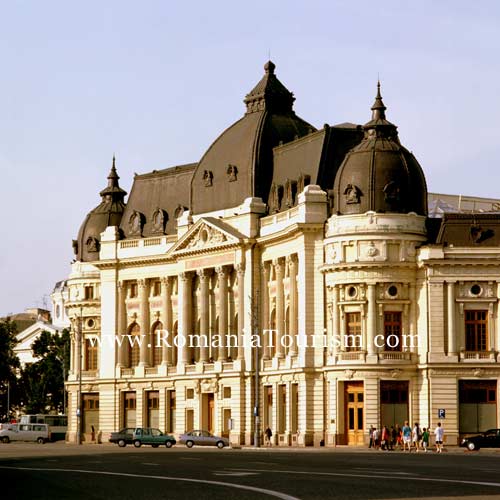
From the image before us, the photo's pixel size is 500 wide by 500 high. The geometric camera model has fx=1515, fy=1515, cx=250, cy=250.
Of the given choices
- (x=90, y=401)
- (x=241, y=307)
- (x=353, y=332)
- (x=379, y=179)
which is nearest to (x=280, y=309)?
(x=241, y=307)

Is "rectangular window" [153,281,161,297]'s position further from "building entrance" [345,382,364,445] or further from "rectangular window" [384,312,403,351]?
"rectangular window" [384,312,403,351]

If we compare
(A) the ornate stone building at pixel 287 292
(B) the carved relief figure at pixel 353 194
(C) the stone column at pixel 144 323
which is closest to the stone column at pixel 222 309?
(A) the ornate stone building at pixel 287 292

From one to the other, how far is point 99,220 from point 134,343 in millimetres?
15017

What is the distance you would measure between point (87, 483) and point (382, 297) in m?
63.0

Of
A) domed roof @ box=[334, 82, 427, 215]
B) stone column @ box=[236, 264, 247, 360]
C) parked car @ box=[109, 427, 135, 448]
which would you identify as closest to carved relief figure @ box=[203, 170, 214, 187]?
A: stone column @ box=[236, 264, 247, 360]

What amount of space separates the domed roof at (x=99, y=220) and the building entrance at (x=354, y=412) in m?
46.1

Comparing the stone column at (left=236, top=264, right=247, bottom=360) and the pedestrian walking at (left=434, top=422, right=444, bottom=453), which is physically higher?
the stone column at (left=236, top=264, right=247, bottom=360)

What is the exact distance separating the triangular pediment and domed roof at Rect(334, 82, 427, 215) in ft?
52.4

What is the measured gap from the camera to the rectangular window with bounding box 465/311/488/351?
4281 inches

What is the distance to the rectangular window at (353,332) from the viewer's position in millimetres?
110312

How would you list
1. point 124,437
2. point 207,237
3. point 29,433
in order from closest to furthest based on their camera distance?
1. point 124,437
2. point 207,237
3. point 29,433

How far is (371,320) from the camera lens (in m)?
109

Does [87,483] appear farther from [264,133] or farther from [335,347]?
[264,133]

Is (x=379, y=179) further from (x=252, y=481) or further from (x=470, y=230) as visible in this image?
(x=252, y=481)
